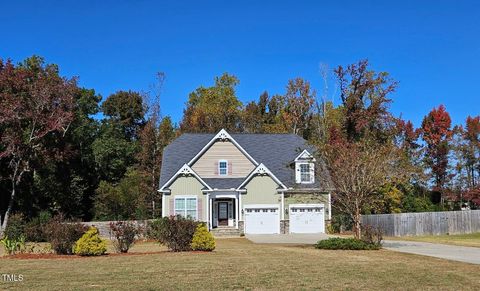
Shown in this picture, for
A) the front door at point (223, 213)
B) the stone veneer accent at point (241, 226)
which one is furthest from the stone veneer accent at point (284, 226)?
the front door at point (223, 213)

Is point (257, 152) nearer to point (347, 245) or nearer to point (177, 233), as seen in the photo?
point (347, 245)

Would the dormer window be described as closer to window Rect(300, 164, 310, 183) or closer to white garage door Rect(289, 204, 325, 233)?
window Rect(300, 164, 310, 183)

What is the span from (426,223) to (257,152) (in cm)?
1390

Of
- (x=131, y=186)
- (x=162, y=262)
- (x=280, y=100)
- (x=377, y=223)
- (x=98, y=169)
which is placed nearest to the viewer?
(x=162, y=262)

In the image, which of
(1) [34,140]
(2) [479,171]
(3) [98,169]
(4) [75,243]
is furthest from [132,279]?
(2) [479,171]

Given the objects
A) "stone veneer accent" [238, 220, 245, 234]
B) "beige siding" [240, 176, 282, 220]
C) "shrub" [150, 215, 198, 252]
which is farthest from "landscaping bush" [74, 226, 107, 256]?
"beige siding" [240, 176, 282, 220]

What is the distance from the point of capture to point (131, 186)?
46.0m

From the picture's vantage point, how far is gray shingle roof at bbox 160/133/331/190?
135ft

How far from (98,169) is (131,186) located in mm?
6549

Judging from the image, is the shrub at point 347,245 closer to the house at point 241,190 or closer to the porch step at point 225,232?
the house at point 241,190

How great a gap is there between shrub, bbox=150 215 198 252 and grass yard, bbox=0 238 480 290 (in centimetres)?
119

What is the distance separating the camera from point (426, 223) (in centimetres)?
3919

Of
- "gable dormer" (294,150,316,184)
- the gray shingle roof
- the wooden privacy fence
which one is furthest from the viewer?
"gable dormer" (294,150,316,184)

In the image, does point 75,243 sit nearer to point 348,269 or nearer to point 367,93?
point 348,269
